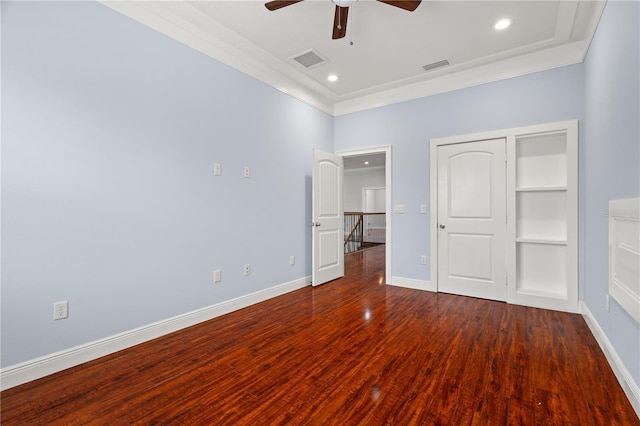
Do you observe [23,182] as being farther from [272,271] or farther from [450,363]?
[450,363]

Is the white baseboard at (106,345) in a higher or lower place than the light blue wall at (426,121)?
lower

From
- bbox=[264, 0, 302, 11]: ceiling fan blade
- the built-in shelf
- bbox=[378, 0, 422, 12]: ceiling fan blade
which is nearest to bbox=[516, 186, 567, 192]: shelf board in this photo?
the built-in shelf

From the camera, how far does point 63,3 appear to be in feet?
6.85

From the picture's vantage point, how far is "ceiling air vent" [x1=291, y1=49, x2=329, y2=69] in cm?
345

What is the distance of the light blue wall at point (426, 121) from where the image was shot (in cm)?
329

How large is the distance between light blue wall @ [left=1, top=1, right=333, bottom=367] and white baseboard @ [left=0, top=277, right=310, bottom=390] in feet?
0.17

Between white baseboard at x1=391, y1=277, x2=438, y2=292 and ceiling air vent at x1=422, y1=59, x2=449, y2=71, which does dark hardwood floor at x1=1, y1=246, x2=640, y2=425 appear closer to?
white baseboard at x1=391, y1=277, x2=438, y2=292

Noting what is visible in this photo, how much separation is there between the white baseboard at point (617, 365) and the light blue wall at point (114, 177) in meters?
Answer: 3.22

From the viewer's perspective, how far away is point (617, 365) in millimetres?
1941

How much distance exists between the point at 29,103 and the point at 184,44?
56.7 inches

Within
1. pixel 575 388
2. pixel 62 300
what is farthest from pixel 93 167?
pixel 575 388

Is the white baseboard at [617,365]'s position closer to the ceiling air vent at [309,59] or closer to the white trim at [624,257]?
the white trim at [624,257]

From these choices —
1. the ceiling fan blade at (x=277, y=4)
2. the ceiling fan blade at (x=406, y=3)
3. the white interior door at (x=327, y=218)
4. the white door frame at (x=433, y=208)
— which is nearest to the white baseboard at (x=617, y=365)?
the white door frame at (x=433, y=208)

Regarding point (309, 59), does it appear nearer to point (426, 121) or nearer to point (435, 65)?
point (435, 65)
